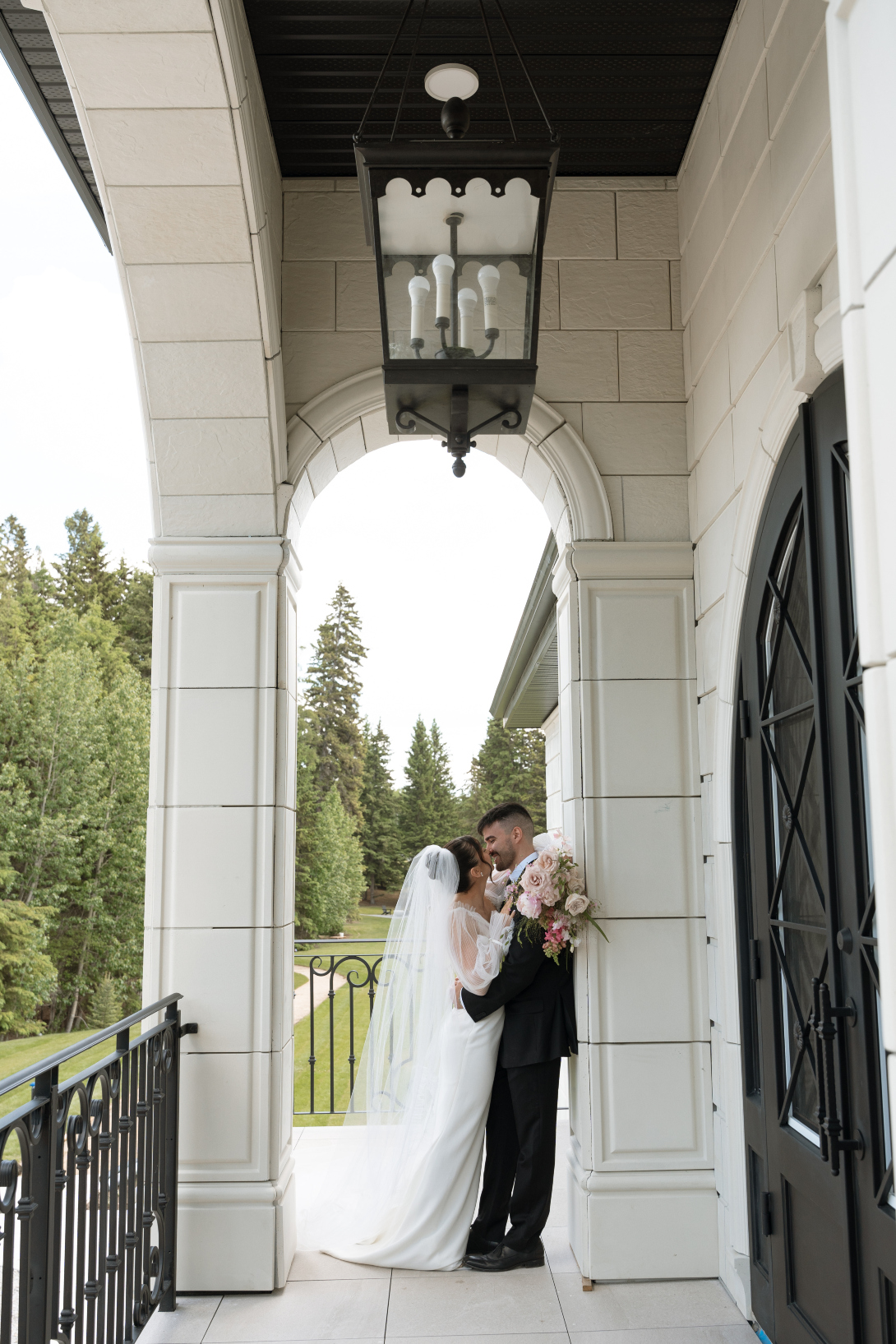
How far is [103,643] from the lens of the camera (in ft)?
72.6

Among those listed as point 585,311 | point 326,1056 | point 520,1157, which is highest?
point 585,311

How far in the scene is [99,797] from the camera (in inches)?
744

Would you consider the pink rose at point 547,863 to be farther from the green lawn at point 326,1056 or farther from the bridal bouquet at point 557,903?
the green lawn at point 326,1056

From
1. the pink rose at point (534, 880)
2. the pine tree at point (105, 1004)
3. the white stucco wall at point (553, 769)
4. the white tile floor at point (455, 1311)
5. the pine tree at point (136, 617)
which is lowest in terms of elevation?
the pine tree at point (105, 1004)

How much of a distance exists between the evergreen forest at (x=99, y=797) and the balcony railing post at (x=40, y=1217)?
13.1 meters

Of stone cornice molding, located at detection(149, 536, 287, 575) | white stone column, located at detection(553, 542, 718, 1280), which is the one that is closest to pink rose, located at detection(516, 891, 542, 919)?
white stone column, located at detection(553, 542, 718, 1280)

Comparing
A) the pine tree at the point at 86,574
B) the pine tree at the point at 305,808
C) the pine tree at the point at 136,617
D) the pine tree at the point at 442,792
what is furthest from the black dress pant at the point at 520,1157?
the pine tree at the point at 442,792

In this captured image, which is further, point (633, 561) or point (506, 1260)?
point (633, 561)

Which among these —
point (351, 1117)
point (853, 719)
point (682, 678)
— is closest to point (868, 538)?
point (853, 719)

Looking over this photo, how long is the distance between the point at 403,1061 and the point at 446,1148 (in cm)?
37

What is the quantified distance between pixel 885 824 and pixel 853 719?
124 centimetres

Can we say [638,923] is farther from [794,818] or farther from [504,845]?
[794,818]

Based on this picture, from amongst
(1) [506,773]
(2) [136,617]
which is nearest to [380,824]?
(1) [506,773]

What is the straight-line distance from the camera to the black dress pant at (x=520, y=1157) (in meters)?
3.60
